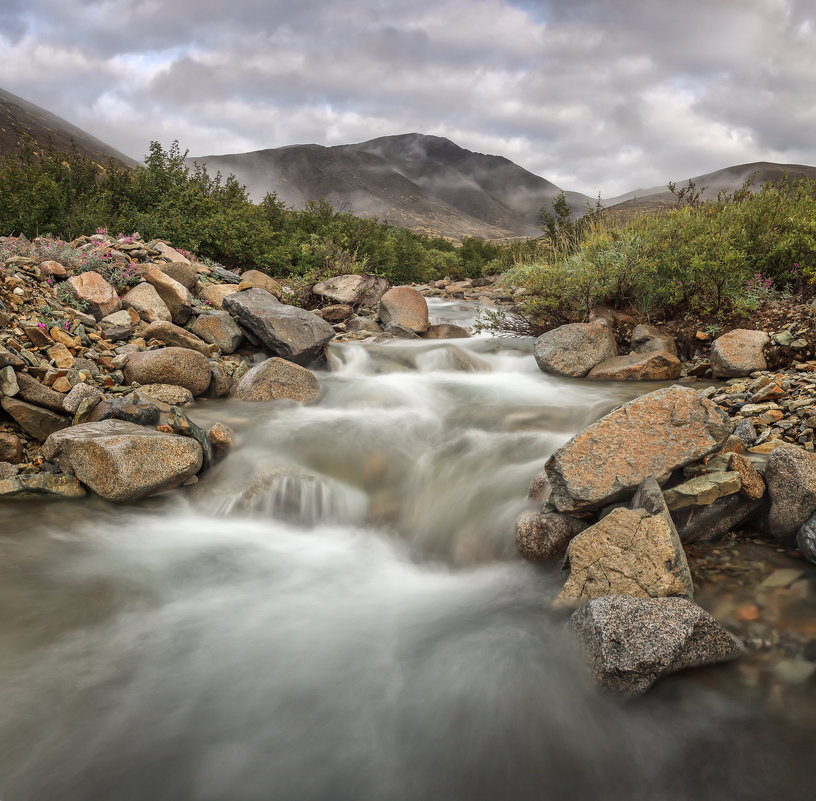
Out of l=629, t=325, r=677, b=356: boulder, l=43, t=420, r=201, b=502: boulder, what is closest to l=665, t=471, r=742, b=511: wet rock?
l=43, t=420, r=201, b=502: boulder

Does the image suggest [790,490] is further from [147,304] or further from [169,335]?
[147,304]

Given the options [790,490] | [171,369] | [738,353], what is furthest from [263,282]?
[790,490]

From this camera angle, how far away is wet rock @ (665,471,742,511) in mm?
3871

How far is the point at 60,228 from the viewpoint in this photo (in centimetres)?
1145

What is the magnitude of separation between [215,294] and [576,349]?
692 centimetres

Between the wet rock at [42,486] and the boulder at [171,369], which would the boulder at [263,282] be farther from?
the wet rock at [42,486]

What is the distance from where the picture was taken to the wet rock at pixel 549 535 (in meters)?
4.17

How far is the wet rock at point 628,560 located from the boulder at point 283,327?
6.46 meters

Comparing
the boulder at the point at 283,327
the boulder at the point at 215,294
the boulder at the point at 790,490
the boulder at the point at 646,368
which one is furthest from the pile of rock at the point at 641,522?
the boulder at the point at 215,294

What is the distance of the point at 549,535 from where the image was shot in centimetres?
418

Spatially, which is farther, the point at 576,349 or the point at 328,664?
the point at 576,349

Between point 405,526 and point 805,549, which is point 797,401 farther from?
point 405,526

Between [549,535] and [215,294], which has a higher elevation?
[215,294]

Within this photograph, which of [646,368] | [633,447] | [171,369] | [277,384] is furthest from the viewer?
[646,368]
